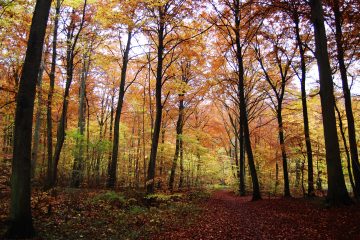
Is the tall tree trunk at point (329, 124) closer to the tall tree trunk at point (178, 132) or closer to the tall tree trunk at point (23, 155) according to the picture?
the tall tree trunk at point (23, 155)

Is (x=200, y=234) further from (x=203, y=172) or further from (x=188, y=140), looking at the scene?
(x=203, y=172)

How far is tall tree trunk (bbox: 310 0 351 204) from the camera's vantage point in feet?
29.9

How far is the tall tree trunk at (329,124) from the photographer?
9117 mm

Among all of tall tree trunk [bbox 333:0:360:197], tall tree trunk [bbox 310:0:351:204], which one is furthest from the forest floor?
tall tree trunk [bbox 333:0:360:197]

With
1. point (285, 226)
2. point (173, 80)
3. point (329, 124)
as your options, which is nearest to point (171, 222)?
point (285, 226)

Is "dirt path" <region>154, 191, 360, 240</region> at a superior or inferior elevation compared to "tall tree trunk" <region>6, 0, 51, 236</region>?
inferior

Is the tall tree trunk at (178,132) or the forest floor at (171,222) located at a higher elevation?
the tall tree trunk at (178,132)

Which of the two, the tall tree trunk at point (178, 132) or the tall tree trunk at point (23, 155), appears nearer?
the tall tree trunk at point (23, 155)

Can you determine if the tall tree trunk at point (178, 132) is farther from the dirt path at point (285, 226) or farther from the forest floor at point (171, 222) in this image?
the dirt path at point (285, 226)

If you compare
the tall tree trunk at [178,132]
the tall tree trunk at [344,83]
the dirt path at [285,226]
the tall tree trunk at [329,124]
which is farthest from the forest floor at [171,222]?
the tall tree trunk at [178,132]

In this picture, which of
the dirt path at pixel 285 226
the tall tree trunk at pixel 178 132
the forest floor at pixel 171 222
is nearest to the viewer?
the dirt path at pixel 285 226

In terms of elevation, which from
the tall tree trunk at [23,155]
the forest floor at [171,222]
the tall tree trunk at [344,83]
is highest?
the tall tree trunk at [344,83]

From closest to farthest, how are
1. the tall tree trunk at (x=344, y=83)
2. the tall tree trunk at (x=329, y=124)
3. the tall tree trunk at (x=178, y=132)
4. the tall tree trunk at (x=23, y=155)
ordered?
the tall tree trunk at (x=23, y=155) → the tall tree trunk at (x=329, y=124) → the tall tree trunk at (x=344, y=83) → the tall tree trunk at (x=178, y=132)

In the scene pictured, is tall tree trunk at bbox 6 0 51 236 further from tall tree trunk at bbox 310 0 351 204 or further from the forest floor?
Answer: tall tree trunk at bbox 310 0 351 204
